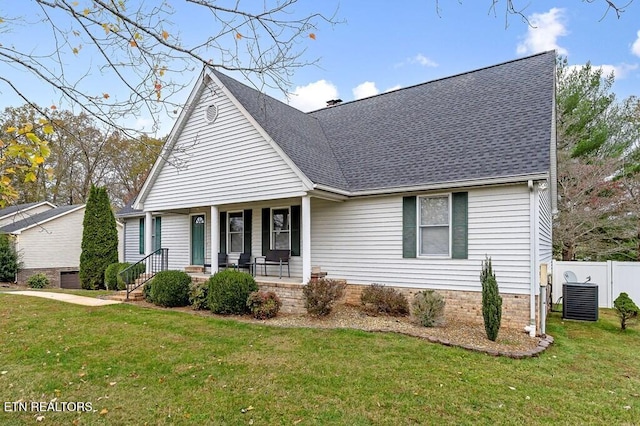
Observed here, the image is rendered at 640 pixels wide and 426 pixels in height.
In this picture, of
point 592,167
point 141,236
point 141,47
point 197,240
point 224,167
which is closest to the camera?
point 141,47

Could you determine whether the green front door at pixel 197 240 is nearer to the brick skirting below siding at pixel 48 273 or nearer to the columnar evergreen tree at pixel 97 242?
the columnar evergreen tree at pixel 97 242

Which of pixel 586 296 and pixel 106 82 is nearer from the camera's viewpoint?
pixel 106 82

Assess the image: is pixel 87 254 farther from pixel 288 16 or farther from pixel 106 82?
pixel 288 16

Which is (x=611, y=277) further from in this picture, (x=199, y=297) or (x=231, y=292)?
(x=199, y=297)

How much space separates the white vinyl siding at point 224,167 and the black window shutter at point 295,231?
5.17 feet

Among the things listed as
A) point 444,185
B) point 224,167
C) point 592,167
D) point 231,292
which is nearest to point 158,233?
point 224,167

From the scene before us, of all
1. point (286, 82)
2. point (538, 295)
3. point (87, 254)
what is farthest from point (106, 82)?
point (87, 254)

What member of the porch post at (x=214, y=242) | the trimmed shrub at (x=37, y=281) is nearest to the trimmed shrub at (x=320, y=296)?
the porch post at (x=214, y=242)

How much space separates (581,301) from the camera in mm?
9445

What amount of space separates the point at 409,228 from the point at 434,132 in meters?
3.21

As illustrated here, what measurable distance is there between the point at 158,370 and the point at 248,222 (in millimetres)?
7575

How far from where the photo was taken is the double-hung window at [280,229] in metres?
11.8

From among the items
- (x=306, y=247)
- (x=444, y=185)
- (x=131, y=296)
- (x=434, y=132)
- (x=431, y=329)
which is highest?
(x=434, y=132)

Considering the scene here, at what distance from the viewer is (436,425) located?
3.81 m
